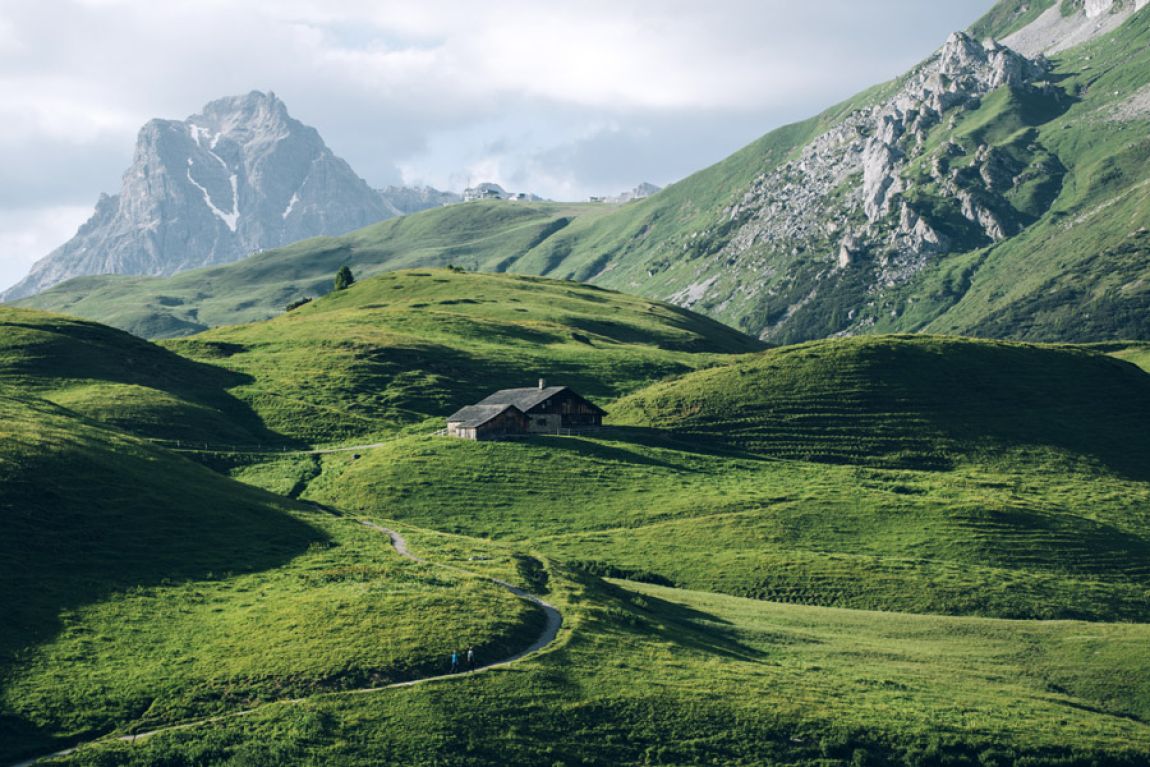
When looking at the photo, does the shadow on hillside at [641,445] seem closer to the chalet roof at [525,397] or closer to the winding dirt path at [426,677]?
the chalet roof at [525,397]

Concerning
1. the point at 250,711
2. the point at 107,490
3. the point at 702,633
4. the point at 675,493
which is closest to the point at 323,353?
the point at 675,493

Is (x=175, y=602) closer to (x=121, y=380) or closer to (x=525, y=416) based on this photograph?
(x=525, y=416)

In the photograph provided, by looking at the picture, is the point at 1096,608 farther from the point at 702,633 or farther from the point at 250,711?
the point at 250,711

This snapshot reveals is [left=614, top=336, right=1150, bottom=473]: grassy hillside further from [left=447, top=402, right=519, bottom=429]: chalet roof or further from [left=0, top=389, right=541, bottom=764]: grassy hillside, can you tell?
[left=0, top=389, right=541, bottom=764]: grassy hillside

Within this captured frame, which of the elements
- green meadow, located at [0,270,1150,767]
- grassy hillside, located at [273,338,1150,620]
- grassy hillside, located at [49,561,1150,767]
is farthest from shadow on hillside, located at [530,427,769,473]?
grassy hillside, located at [49,561,1150,767]

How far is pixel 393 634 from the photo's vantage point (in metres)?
63.1

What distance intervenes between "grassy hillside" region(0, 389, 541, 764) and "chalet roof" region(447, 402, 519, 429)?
154ft

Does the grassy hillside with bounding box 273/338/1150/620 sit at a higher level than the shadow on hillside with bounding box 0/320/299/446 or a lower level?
lower

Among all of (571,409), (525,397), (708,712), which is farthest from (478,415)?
(708,712)

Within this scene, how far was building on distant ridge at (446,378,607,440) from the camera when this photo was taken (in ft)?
466

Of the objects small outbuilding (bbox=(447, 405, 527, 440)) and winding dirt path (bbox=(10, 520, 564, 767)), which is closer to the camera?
winding dirt path (bbox=(10, 520, 564, 767))

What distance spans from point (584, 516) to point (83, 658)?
6229 centimetres

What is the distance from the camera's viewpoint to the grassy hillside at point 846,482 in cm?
10026

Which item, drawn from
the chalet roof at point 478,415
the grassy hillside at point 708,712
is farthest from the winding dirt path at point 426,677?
the chalet roof at point 478,415
